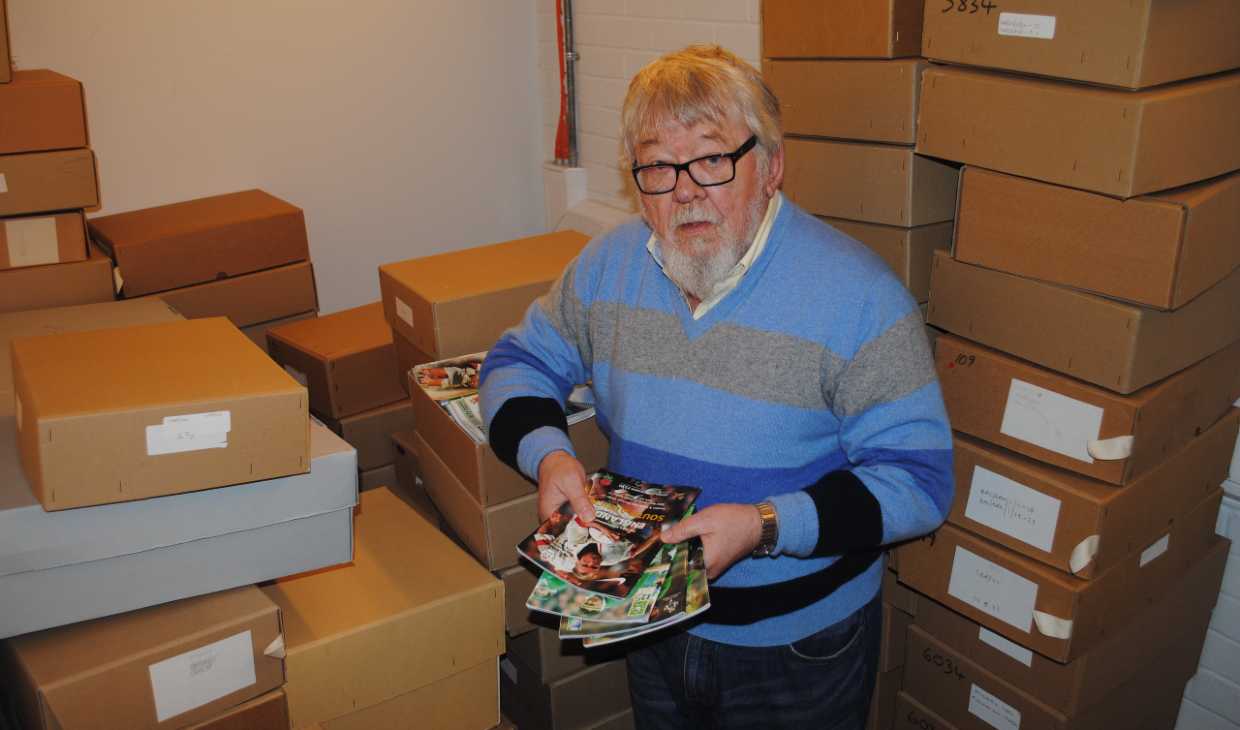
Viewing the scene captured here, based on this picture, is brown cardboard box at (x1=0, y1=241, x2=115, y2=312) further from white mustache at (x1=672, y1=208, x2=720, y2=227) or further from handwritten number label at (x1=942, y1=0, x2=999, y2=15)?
handwritten number label at (x1=942, y1=0, x2=999, y2=15)

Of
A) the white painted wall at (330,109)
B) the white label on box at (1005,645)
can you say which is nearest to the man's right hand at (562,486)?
the white label on box at (1005,645)

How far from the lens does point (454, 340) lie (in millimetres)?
2078

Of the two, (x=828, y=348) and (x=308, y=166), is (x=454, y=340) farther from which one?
(x=308, y=166)

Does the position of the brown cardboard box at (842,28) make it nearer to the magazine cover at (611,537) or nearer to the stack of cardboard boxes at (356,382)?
the magazine cover at (611,537)

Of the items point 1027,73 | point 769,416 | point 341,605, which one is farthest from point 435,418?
point 1027,73

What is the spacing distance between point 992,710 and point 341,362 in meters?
1.59

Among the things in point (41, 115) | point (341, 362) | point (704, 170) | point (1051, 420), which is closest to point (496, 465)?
point (704, 170)

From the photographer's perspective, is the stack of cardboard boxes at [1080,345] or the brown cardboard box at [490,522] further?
the brown cardboard box at [490,522]

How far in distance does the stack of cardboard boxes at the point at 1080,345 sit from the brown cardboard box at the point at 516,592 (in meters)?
0.69

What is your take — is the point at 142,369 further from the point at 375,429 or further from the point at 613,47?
the point at 613,47

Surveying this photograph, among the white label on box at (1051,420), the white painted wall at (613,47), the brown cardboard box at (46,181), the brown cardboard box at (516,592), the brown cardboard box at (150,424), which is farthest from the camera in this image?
the white painted wall at (613,47)

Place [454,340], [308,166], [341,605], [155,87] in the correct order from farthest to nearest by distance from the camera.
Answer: [308,166], [155,87], [454,340], [341,605]

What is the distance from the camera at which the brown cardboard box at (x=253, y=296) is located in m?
2.52

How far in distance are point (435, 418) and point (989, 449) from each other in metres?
1.00
